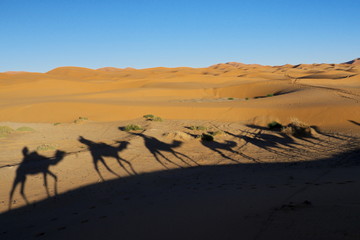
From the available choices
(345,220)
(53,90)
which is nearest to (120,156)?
(345,220)

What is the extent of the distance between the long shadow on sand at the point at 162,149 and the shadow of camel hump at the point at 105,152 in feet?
3.05

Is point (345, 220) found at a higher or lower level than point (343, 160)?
higher

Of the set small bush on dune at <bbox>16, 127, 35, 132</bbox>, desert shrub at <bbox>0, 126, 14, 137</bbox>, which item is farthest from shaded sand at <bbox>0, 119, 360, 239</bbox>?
small bush on dune at <bbox>16, 127, 35, 132</bbox>

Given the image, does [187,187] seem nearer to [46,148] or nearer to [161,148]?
[161,148]

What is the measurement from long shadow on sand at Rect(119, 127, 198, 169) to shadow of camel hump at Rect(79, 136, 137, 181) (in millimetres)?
929

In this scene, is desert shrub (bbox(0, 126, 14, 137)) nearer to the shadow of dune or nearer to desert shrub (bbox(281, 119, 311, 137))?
the shadow of dune

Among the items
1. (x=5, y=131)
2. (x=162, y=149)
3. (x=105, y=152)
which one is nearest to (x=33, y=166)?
(x=105, y=152)

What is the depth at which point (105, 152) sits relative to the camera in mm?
10859

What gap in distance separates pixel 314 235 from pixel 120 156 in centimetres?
788

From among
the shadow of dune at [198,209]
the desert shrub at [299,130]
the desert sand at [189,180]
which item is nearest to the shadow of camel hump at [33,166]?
the desert sand at [189,180]

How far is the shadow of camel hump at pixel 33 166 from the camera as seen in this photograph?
7857 mm

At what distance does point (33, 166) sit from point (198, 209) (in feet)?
20.9

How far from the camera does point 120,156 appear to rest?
1045 cm

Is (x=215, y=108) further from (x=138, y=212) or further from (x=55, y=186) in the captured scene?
(x=138, y=212)
